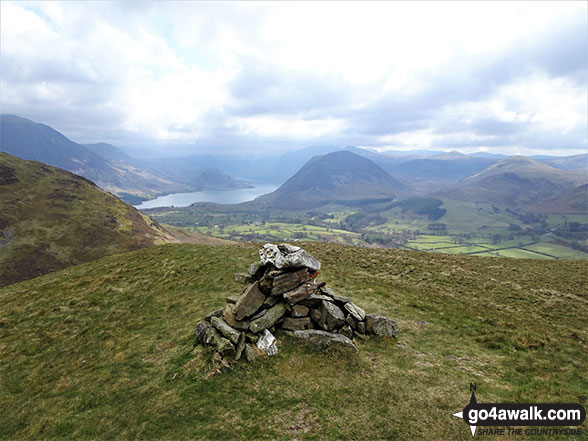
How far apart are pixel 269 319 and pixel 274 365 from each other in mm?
2853

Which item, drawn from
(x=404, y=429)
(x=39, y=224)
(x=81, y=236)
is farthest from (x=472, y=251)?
(x=39, y=224)

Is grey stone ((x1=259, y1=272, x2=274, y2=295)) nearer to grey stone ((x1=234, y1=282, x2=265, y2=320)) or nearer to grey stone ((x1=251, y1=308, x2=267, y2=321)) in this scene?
grey stone ((x1=234, y1=282, x2=265, y2=320))

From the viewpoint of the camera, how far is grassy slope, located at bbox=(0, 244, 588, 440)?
12.8 meters

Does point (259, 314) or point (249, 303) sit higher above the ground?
point (249, 303)

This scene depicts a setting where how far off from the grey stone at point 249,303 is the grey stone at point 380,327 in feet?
26.7

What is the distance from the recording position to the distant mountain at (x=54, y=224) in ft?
280

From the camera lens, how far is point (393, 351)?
17688mm

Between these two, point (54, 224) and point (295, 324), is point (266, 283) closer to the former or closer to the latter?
Answer: point (295, 324)

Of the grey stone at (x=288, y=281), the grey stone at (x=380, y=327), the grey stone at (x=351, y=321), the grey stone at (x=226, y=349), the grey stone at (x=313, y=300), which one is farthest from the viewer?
the grey stone at (x=380, y=327)

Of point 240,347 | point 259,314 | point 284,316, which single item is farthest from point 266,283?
point 240,347

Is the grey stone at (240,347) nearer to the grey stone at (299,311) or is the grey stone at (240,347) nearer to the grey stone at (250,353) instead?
the grey stone at (250,353)

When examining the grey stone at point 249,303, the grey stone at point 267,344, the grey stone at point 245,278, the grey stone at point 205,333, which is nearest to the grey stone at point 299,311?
the grey stone at point 267,344

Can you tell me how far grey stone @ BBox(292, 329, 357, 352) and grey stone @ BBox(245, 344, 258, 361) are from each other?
2.89m

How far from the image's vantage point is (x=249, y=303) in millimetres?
17828
